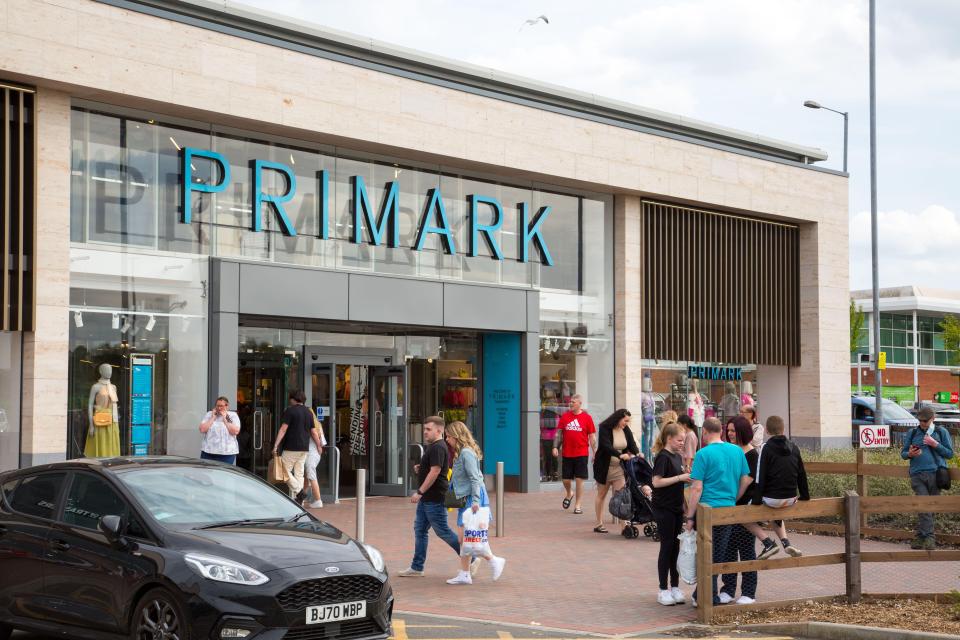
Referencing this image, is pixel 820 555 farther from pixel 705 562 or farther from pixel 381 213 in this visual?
pixel 381 213

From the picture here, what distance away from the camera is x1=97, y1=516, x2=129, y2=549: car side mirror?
8.09 metres

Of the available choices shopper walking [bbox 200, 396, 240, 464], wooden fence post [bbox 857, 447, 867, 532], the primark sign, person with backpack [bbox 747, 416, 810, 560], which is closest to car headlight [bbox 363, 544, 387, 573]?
person with backpack [bbox 747, 416, 810, 560]

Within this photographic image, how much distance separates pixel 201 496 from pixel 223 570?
1.31 meters

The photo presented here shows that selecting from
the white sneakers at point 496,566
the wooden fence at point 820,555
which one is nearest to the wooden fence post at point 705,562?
the wooden fence at point 820,555

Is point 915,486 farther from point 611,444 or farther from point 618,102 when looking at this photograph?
point 618,102

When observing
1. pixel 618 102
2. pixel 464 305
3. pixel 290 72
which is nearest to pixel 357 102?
pixel 290 72

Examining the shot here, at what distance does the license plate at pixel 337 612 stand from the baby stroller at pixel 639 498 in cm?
762

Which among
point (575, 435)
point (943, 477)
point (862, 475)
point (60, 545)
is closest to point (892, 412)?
point (575, 435)

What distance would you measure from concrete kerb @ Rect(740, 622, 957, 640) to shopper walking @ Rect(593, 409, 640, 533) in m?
6.33

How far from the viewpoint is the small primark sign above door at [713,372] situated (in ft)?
89.9

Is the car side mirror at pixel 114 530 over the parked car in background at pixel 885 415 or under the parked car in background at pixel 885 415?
over

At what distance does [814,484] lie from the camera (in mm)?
18000

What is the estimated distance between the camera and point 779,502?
1084 centimetres

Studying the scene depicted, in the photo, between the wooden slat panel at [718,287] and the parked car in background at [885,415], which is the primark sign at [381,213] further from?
the parked car in background at [885,415]
